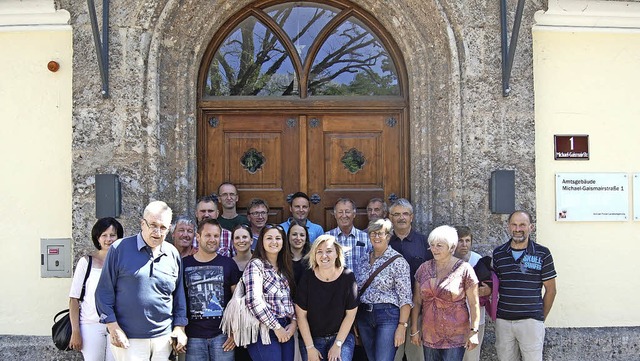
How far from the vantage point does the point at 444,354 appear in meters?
4.43

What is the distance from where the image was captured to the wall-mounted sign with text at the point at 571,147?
A: 18.2 ft

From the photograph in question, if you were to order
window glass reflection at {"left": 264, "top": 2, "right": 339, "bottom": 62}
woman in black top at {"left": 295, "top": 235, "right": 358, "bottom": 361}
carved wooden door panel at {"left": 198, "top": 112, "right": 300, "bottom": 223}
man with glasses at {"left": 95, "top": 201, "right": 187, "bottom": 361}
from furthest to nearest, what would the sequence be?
1. window glass reflection at {"left": 264, "top": 2, "right": 339, "bottom": 62}
2. carved wooden door panel at {"left": 198, "top": 112, "right": 300, "bottom": 223}
3. woman in black top at {"left": 295, "top": 235, "right": 358, "bottom": 361}
4. man with glasses at {"left": 95, "top": 201, "right": 187, "bottom": 361}

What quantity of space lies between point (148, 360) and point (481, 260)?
247 cm

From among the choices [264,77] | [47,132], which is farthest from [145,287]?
[264,77]

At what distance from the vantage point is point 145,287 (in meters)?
3.96

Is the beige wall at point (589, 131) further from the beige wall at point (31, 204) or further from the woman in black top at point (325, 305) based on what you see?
the beige wall at point (31, 204)

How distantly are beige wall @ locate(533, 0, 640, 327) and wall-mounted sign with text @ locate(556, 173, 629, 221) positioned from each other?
2.2 inches

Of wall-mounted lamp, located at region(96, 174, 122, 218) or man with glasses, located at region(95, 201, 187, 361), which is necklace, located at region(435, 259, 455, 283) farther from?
wall-mounted lamp, located at region(96, 174, 122, 218)

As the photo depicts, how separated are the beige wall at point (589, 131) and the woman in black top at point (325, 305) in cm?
207

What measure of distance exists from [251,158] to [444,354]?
2.46 meters

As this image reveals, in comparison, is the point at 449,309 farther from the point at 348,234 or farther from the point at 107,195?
the point at 107,195

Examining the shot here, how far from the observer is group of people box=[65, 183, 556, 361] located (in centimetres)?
400

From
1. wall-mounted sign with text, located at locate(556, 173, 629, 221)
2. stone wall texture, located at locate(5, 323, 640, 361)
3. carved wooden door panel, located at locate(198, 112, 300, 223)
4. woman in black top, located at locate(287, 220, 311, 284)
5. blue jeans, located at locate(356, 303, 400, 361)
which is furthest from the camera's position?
carved wooden door panel, located at locate(198, 112, 300, 223)

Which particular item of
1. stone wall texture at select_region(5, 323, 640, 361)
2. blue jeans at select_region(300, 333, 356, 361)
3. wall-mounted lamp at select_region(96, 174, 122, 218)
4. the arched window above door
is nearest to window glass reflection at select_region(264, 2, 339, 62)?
the arched window above door
